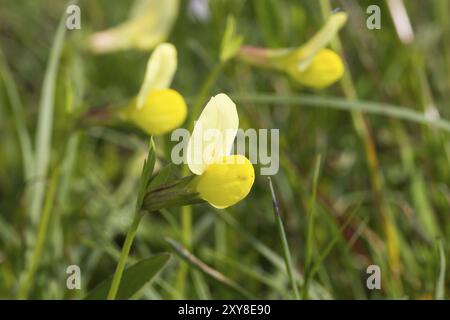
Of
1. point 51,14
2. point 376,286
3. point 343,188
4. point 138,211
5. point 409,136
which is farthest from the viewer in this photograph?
point 51,14

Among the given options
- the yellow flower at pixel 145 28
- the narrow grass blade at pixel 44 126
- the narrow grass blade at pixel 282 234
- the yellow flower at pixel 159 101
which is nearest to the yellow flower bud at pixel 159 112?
the yellow flower at pixel 159 101

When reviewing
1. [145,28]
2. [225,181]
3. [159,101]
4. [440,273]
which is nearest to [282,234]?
[225,181]

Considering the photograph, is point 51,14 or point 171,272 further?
point 51,14

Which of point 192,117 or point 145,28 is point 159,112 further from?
point 145,28

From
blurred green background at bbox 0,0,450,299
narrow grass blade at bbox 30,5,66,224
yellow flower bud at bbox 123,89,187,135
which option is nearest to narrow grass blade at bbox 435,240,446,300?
blurred green background at bbox 0,0,450,299

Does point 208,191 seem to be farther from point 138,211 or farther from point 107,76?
point 107,76

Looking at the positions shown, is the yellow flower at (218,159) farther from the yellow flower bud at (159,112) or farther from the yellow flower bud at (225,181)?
the yellow flower bud at (159,112)

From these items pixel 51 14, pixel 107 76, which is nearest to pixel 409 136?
pixel 107 76

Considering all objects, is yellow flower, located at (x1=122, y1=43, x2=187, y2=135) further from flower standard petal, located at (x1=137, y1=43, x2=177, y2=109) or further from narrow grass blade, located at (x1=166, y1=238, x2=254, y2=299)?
narrow grass blade, located at (x1=166, y1=238, x2=254, y2=299)
